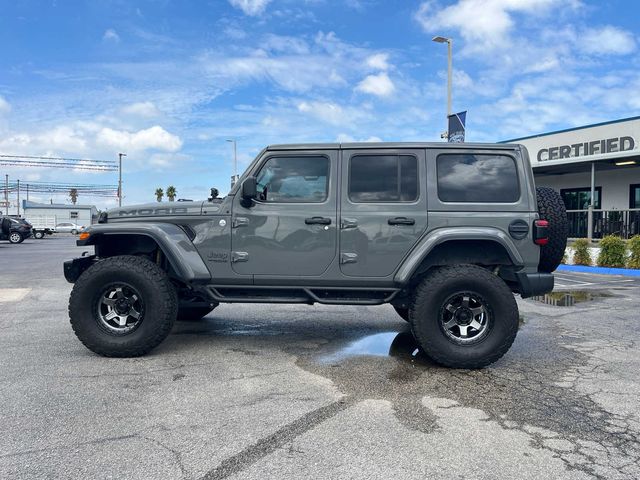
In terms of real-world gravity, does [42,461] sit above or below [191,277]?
below

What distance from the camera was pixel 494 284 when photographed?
15.2 ft

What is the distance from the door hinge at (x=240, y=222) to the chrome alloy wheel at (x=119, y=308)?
1208 millimetres

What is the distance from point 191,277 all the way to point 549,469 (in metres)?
3.41

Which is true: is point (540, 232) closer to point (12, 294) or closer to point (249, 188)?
point (249, 188)

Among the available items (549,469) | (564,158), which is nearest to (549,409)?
(549,469)

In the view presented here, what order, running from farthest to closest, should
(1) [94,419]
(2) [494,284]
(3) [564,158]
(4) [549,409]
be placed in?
(3) [564,158] < (2) [494,284] < (4) [549,409] < (1) [94,419]

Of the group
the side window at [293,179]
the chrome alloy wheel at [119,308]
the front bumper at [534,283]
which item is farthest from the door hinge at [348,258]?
the chrome alloy wheel at [119,308]

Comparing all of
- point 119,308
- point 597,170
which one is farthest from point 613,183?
point 119,308

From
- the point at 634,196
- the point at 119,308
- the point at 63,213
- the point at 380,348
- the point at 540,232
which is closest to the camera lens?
the point at 540,232

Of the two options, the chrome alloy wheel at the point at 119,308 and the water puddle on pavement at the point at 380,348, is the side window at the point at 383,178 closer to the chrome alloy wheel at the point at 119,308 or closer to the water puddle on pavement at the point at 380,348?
the water puddle on pavement at the point at 380,348

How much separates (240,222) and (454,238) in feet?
6.83

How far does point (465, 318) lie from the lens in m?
4.76

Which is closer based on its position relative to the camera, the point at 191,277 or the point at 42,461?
the point at 42,461

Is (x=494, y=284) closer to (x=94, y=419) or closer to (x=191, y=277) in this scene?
(x=191, y=277)
